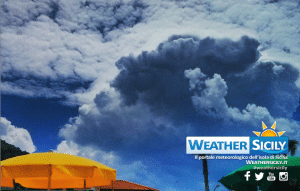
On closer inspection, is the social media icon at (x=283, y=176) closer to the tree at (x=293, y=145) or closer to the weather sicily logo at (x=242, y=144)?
the weather sicily logo at (x=242, y=144)

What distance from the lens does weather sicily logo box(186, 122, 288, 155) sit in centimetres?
970

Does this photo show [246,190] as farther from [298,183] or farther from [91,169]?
[91,169]

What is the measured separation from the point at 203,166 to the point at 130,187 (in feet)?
38.1

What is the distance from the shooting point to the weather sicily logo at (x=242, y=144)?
9.70 metres

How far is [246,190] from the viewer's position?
7.66 meters

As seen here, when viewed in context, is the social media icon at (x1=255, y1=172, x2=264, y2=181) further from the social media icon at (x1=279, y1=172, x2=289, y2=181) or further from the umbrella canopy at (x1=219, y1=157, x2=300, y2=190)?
the social media icon at (x1=279, y1=172, x2=289, y2=181)

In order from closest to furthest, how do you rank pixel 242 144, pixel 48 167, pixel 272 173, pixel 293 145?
pixel 48 167, pixel 272 173, pixel 242 144, pixel 293 145

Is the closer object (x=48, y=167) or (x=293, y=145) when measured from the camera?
(x=48, y=167)

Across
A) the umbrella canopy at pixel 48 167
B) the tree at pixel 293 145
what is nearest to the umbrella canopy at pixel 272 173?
the umbrella canopy at pixel 48 167

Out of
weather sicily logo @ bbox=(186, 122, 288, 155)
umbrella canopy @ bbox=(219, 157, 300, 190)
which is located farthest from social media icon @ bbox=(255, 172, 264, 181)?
weather sicily logo @ bbox=(186, 122, 288, 155)

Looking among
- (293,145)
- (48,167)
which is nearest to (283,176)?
(48,167)

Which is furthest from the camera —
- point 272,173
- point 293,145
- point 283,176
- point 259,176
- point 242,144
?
point 293,145

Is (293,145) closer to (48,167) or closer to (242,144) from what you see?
(242,144)

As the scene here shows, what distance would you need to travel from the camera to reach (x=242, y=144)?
12.4 meters
